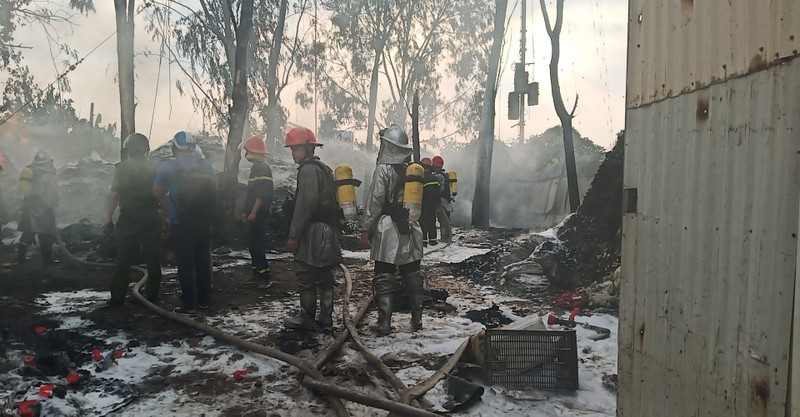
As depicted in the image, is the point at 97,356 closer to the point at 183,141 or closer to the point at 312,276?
the point at 312,276

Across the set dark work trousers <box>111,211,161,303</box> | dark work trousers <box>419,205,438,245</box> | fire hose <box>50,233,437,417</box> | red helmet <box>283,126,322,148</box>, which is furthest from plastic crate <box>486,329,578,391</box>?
dark work trousers <box>419,205,438,245</box>

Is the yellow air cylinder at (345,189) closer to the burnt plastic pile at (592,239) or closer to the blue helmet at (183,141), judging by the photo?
the blue helmet at (183,141)

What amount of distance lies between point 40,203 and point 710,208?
9956mm

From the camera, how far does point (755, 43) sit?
173 cm

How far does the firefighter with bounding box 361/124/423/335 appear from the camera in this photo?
513 centimetres

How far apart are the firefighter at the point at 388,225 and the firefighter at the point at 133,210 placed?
2705mm

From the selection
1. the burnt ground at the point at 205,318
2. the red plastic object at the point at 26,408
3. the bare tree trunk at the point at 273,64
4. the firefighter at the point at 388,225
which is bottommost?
the burnt ground at the point at 205,318

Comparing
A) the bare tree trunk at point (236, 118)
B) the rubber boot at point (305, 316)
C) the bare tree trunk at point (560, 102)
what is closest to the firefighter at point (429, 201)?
the rubber boot at point (305, 316)

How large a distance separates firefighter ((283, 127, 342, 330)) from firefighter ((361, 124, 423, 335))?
38 cm

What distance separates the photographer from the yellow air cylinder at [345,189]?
16.5ft

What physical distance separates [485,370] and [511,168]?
21.1 meters

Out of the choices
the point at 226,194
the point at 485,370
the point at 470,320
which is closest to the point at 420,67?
the point at 226,194

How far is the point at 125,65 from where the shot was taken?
1312 cm

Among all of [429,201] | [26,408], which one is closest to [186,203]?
[26,408]
